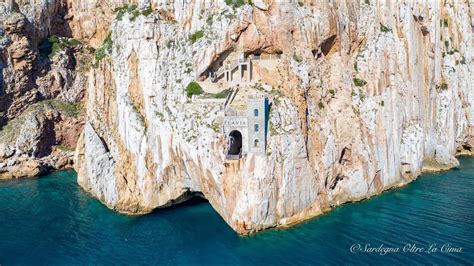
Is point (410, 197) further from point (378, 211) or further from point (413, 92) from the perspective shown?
point (413, 92)

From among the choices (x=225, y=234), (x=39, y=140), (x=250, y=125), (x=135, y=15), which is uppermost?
(x=135, y=15)

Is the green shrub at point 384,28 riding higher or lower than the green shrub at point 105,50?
higher

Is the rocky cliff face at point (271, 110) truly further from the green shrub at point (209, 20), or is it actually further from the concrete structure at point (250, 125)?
the concrete structure at point (250, 125)

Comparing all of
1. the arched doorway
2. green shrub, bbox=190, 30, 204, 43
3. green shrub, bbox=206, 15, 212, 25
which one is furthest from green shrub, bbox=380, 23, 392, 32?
the arched doorway

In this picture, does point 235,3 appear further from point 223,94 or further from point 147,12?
point 147,12

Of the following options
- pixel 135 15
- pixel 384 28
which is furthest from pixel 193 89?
pixel 384 28

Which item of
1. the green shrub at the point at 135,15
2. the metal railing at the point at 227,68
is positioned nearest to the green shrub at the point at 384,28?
the metal railing at the point at 227,68
